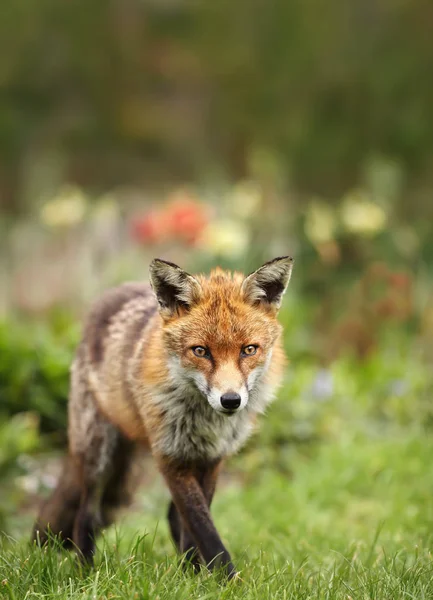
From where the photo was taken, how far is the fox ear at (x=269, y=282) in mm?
3707

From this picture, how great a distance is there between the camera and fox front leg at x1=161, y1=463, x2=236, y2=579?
358 cm

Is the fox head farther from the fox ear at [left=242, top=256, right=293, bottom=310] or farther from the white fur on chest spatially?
the white fur on chest

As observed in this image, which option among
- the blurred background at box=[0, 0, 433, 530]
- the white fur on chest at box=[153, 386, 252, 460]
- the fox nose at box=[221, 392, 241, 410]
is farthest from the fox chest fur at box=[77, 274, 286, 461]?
the blurred background at box=[0, 0, 433, 530]

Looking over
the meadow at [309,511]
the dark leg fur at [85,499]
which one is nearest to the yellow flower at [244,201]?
the meadow at [309,511]

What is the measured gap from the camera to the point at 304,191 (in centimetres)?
1220

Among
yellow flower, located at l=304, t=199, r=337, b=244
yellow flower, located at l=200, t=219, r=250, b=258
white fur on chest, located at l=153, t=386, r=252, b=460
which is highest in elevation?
yellow flower, located at l=304, t=199, r=337, b=244

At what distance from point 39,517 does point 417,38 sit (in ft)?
36.6

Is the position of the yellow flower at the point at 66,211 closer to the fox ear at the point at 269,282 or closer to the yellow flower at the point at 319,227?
the yellow flower at the point at 319,227

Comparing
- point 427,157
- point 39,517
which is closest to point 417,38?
point 427,157

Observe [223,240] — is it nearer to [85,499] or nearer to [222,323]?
[85,499]

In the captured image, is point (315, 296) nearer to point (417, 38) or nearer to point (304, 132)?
point (304, 132)

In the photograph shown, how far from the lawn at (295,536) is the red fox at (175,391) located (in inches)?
8.6

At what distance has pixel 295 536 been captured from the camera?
15.6ft

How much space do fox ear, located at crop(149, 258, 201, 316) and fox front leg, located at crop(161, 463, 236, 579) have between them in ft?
2.50
